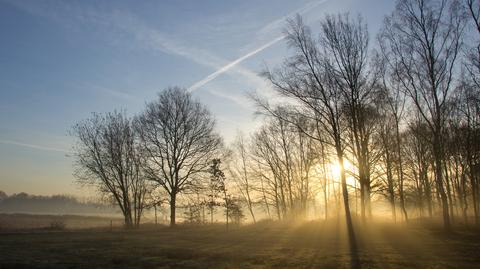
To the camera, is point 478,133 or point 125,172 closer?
point 478,133

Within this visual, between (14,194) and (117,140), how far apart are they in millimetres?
177663

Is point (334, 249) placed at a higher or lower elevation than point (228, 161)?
lower

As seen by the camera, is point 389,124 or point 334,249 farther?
point 389,124

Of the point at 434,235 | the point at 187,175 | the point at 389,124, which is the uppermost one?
the point at 389,124

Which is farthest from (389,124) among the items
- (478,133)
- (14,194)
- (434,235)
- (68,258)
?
(14,194)

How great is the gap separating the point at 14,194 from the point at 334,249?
212 metres

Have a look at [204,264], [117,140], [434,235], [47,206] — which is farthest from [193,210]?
[47,206]

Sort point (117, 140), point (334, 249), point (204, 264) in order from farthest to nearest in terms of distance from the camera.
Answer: point (117, 140) → point (334, 249) → point (204, 264)

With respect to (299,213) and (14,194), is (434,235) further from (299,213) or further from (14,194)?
(14,194)

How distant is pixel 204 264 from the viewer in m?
15.1

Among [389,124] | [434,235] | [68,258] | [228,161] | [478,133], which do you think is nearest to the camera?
[68,258]

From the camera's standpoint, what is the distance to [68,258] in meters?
17.0

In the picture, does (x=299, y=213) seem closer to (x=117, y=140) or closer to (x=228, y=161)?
(x=228, y=161)

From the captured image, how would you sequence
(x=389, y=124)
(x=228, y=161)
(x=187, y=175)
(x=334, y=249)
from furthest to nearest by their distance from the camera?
1. (x=228, y=161)
2. (x=187, y=175)
3. (x=389, y=124)
4. (x=334, y=249)
